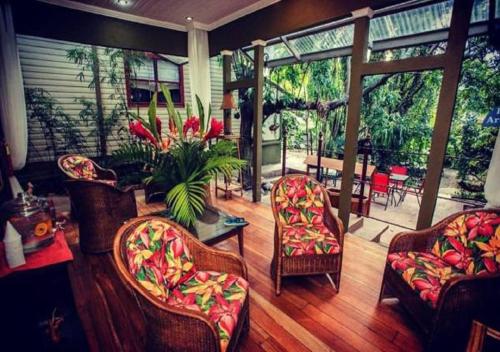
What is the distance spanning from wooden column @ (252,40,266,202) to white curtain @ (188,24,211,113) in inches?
46.3

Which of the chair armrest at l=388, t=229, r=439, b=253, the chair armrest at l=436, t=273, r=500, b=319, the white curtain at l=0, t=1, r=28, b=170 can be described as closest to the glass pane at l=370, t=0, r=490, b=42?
the chair armrest at l=388, t=229, r=439, b=253

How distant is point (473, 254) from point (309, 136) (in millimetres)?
5256

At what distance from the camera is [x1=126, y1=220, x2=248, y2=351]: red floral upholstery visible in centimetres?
135

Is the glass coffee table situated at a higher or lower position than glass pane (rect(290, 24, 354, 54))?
lower

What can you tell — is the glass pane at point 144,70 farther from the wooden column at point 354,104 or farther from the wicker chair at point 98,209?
the wooden column at point 354,104

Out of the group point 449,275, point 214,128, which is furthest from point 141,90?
point 449,275

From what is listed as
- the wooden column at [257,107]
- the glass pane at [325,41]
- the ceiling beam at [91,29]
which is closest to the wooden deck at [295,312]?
the wooden column at [257,107]

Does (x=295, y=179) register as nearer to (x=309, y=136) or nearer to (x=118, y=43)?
(x=118, y=43)

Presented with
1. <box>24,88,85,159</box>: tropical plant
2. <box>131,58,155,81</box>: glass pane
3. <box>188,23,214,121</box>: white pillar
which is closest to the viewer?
<box>24,88,85,159</box>: tropical plant

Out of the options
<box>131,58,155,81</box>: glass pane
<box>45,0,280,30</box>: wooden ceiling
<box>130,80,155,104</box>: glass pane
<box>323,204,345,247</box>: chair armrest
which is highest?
<box>45,0,280,30</box>: wooden ceiling

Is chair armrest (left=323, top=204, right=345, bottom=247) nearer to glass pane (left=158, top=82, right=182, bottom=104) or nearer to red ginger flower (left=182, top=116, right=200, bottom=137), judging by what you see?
red ginger flower (left=182, top=116, right=200, bottom=137)

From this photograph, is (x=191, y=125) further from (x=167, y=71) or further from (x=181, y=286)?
(x=167, y=71)

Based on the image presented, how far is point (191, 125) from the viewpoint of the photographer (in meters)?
1.74

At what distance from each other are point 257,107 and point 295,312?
2.84 m
